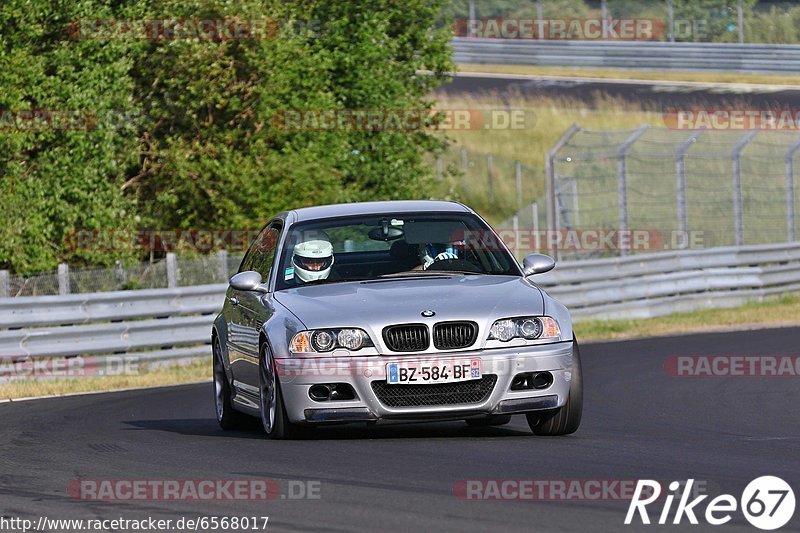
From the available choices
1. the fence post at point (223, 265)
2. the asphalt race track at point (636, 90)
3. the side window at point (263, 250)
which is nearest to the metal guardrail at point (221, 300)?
the fence post at point (223, 265)

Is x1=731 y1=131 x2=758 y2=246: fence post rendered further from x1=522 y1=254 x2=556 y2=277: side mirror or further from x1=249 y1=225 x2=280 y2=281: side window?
x1=522 y1=254 x2=556 y2=277: side mirror

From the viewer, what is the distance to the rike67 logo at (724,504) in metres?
6.21

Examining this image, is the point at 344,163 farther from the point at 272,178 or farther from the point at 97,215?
the point at 97,215

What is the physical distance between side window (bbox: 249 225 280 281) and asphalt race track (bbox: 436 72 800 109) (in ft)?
109

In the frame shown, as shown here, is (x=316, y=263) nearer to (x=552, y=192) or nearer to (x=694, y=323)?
(x=694, y=323)

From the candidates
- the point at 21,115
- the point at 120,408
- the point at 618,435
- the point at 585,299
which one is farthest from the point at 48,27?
the point at 618,435

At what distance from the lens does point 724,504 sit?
6566mm

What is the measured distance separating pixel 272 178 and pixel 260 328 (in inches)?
690

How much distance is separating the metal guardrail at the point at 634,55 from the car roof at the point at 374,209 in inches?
1389

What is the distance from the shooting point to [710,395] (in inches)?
519

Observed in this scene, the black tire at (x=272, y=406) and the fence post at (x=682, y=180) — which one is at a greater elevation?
the black tire at (x=272, y=406)

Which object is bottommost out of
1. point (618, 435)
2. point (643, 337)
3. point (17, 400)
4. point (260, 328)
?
point (643, 337)

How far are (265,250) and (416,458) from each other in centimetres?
323

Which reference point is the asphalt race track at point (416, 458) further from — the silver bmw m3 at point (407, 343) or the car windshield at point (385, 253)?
the car windshield at point (385, 253)
